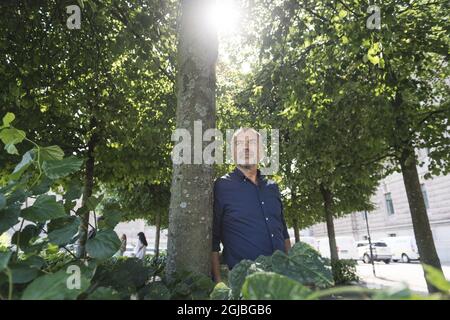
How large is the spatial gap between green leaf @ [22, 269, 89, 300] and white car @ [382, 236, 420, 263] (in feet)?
109

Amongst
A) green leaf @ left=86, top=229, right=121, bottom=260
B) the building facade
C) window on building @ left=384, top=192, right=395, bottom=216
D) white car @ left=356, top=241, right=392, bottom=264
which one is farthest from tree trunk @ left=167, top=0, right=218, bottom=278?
window on building @ left=384, top=192, right=395, bottom=216

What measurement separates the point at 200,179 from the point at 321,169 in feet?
26.2

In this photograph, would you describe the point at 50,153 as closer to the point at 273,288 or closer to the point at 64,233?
the point at 64,233

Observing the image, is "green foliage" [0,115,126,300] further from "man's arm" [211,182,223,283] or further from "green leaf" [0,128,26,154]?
"man's arm" [211,182,223,283]

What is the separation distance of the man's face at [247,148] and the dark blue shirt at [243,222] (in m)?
0.16

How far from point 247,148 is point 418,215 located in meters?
6.90

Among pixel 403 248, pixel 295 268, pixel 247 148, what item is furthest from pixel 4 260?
pixel 403 248

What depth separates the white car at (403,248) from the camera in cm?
3038

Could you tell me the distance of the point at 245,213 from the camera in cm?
281

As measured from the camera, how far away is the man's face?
3000mm

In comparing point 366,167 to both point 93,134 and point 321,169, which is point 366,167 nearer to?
point 321,169

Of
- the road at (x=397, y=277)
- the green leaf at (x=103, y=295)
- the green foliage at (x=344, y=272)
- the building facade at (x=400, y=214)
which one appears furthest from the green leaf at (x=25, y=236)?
the building facade at (x=400, y=214)
